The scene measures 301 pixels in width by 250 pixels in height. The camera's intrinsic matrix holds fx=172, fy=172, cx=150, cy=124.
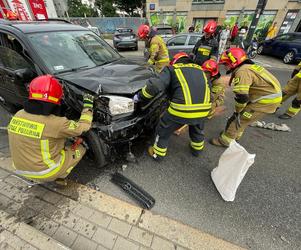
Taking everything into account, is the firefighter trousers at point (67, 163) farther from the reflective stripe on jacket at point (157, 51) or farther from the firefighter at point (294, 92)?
the firefighter at point (294, 92)

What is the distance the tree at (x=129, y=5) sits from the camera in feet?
108

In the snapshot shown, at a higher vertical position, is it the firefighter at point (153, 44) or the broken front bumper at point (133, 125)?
the firefighter at point (153, 44)

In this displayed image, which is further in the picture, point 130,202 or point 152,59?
point 152,59

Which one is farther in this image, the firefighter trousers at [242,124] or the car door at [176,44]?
the car door at [176,44]

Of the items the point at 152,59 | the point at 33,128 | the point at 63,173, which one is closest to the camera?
the point at 33,128

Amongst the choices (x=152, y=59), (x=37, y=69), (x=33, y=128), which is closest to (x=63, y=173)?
(x=33, y=128)

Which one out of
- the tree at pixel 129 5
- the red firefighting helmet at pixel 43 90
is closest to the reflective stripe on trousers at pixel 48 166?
the red firefighting helmet at pixel 43 90

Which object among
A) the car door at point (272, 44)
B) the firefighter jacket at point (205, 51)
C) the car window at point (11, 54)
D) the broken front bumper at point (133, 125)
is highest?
the car window at point (11, 54)

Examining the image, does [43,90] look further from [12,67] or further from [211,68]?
[211,68]

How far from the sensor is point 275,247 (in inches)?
67.1

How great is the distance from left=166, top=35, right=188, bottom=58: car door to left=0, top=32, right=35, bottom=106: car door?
20.1 feet

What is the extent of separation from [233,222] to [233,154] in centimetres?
74

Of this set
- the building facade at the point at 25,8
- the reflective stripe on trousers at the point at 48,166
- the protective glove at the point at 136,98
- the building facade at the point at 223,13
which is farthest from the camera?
the building facade at the point at 223,13

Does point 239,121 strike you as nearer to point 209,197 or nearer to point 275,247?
point 209,197
